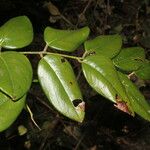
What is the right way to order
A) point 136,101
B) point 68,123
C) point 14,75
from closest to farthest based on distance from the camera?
point 14,75, point 136,101, point 68,123

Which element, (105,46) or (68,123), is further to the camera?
(68,123)

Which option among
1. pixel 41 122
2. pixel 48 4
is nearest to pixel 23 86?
pixel 41 122

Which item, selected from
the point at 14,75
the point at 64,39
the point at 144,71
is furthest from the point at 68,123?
the point at 14,75

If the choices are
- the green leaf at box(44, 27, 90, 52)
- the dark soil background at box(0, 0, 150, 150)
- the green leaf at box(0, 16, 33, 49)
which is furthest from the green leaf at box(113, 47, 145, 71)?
the dark soil background at box(0, 0, 150, 150)

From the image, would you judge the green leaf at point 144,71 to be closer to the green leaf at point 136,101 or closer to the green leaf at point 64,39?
the green leaf at point 136,101

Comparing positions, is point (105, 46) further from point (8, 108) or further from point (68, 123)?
point (68, 123)

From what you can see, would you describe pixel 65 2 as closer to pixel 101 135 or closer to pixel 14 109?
pixel 101 135
